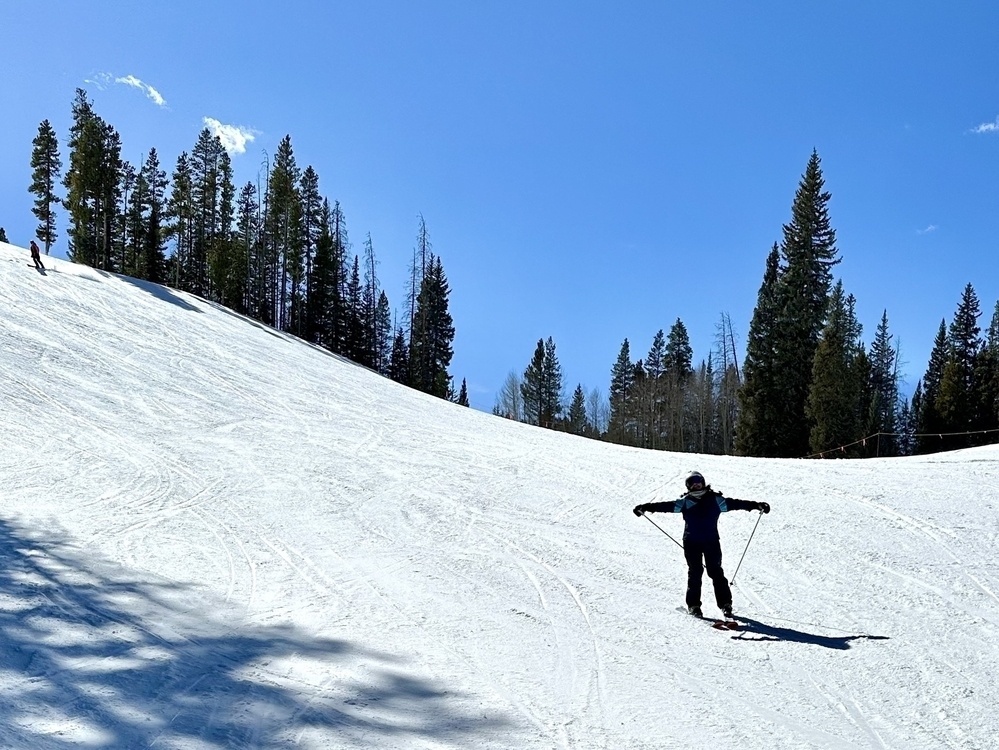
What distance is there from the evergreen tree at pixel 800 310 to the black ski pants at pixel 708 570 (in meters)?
36.2

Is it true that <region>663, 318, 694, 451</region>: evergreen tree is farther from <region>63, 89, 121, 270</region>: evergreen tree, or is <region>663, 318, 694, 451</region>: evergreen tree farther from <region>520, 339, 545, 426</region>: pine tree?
<region>63, 89, 121, 270</region>: evergreen tree

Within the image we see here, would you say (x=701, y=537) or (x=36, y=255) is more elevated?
(x=36, y=255)

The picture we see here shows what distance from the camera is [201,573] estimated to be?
6.92m

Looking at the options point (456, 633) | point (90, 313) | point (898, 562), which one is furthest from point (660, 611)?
point (90, 313)

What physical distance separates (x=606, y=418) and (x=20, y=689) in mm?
85058

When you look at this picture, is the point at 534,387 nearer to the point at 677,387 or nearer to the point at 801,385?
the point at 677,387

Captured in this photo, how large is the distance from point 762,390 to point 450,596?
38956 millimetres

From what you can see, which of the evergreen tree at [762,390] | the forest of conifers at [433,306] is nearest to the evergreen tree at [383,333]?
the forest of conifers at [433,306]

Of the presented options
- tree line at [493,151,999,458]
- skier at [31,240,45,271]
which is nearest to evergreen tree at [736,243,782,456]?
tree line at [493,151,999,458]

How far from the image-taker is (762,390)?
41.4 metres

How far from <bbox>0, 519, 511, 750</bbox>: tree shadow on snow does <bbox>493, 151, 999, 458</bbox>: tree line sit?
22136 mm

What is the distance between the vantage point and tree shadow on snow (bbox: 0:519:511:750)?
154 inches

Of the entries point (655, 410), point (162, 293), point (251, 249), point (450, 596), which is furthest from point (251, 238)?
point (450, 596)

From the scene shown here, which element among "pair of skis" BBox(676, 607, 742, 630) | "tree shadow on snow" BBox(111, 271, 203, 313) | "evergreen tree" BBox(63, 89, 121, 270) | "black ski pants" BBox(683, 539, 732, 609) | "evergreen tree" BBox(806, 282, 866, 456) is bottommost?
"pair of skis" BBox(676, 607, 742, 630)
